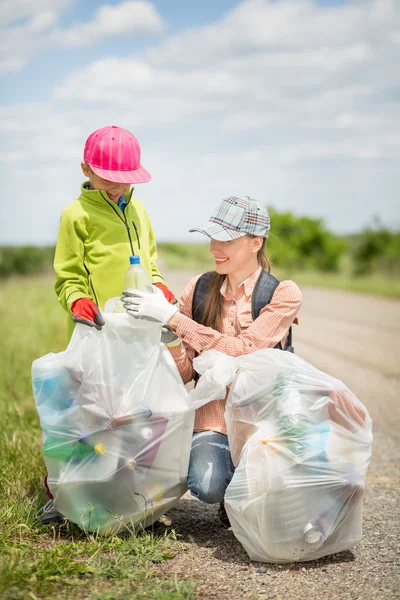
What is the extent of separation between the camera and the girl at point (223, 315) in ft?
10.2

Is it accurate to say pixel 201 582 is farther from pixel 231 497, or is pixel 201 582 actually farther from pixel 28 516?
pixel 28 516

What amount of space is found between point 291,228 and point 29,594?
80.1ft

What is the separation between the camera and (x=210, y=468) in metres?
3.12

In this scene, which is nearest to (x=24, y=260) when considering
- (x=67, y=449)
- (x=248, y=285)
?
(x=248, y=285)

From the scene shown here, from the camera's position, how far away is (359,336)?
9477mm

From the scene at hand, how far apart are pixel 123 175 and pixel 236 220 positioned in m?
0.56

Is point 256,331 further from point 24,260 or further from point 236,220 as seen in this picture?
point 24,260

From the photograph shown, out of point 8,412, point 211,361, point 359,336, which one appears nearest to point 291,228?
point 359,336

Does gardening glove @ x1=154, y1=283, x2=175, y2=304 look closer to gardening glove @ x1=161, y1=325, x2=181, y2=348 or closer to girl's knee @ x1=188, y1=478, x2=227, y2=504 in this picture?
gardening glove @ x1=161, y1=325, x2=181, y2=348

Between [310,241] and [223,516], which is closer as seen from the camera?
[223,516]

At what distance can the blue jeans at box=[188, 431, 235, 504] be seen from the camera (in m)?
3.10

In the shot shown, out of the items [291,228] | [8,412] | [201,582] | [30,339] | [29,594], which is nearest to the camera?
[29,594]

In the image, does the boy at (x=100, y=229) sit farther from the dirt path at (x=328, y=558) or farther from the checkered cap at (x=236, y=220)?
the dirt path at (x=328, y=558)

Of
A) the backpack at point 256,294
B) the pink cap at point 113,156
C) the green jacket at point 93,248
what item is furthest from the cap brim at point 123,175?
the backpack at point 256,294
